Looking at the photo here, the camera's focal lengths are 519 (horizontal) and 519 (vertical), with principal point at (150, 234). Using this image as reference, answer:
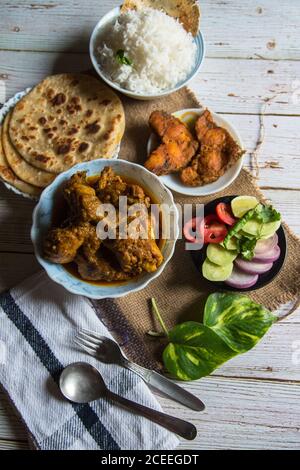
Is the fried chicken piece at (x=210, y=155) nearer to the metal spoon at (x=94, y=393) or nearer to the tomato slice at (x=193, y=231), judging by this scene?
the tomato slice at (x=193, y=231)

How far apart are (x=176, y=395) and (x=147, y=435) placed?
23 centimetres

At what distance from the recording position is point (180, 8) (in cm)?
295

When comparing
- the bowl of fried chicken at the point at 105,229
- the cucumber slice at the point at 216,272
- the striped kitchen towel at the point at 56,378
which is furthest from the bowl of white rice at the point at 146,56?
the striped kitchen towel at the point at 56,378

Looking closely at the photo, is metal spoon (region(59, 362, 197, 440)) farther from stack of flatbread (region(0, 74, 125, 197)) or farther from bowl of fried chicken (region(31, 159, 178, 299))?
stack of flatbread (region(0, 74, 125, 197))

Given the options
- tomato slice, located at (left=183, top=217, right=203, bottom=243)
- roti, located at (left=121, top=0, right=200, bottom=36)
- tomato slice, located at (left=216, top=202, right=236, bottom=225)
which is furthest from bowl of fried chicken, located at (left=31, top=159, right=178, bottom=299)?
roti, located at (left=121, top=0, right=200, bottom=36)

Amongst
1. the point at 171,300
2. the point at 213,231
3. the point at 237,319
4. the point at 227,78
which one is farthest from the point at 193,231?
the point at 227,78

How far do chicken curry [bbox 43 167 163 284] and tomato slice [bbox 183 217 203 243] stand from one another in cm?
21

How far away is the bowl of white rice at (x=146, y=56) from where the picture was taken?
280 centimetres

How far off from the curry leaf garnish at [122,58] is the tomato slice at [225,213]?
3.03 ft

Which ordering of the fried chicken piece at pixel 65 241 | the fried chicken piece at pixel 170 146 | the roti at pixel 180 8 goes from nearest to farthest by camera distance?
the fried chicken piece at pixel 65 241 → the fried chicken piece at pixel 170 146 → the roti at pixel 180 8

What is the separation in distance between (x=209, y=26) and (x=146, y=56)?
629 millimetres

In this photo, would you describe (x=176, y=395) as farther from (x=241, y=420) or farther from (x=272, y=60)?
(x=272, y=60)

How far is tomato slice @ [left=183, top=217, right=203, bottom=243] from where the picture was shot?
8.71 feet
